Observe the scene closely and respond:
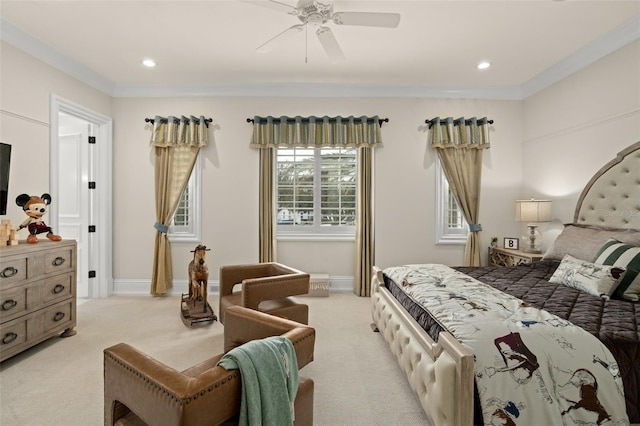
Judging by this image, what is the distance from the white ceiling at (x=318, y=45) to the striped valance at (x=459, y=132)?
16.8 inches

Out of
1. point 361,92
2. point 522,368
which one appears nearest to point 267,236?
point 361,92

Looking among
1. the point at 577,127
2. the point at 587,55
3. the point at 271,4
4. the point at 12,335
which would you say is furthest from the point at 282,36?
the point at 577,127

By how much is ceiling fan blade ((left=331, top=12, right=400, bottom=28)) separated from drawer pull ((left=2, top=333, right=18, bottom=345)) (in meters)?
3.54

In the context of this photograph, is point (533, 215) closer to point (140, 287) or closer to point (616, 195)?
point (616, 195)

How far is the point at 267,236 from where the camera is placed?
14.9 ft

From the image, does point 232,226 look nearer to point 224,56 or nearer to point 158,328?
point 158,328

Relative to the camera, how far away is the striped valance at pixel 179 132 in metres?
4.42

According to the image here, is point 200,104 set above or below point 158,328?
above

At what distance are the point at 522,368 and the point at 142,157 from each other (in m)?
4.89

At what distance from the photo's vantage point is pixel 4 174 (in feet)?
9.52

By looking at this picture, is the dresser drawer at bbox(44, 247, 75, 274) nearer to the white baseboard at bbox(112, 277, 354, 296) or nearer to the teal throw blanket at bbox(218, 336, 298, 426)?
the white baseboard at bbox(112, 277, 354, 296)

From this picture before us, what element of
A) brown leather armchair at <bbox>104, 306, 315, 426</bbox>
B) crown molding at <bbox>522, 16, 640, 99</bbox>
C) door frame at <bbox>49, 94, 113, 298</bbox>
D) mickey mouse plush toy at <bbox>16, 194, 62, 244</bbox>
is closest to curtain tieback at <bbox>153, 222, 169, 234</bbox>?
door frame at <bbox>49, 94, 113, 298</bbox>

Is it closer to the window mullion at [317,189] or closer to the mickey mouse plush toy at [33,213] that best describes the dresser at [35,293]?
the mickey mouse plush toy at [33,213]

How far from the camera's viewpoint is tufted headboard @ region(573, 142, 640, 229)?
3.00 metres
